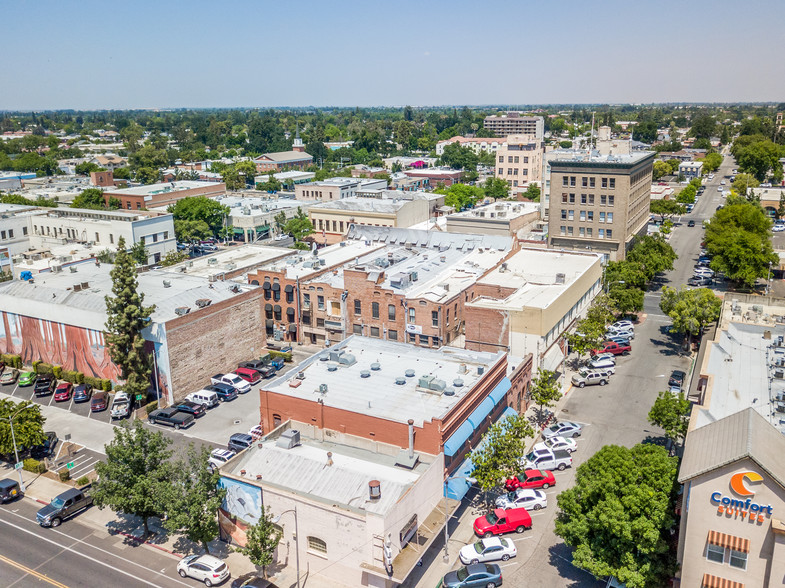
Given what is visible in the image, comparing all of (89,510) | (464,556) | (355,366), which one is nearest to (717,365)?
(464,556)

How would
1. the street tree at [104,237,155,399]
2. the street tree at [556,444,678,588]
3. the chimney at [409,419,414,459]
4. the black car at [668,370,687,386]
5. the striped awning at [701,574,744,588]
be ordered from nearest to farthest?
the striped awning at [701,574,744,588]
the street tree at [556,444,678,588]
the chimney at [409,419,414,459]
the street tree at [104,237,155,399]
the black car at [668,370,687,386]

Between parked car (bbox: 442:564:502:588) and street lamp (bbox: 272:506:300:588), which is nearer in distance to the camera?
parked car (bbox: 442:564:502:588)

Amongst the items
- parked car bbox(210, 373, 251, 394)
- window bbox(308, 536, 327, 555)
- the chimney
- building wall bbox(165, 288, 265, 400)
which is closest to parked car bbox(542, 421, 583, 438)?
the chimney

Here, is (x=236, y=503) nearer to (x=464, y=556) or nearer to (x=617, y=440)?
(x=464, y=556)

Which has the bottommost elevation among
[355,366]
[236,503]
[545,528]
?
[545,528]

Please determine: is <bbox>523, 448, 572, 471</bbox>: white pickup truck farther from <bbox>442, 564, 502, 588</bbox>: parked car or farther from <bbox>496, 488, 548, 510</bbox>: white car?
<bbox>442, 564, 502, 588</bbox>: parked car

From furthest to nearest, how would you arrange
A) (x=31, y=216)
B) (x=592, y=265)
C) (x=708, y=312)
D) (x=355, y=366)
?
1. (x=31, y=216)
2. (x=592, y=265)
3. (x=708, y=312)
4. (x=355, y=366)

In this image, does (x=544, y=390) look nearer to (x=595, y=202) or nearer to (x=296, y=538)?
(x=296, y=538)

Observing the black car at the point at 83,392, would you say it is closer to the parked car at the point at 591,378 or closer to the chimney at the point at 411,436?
the chimney at the point at 411,436
